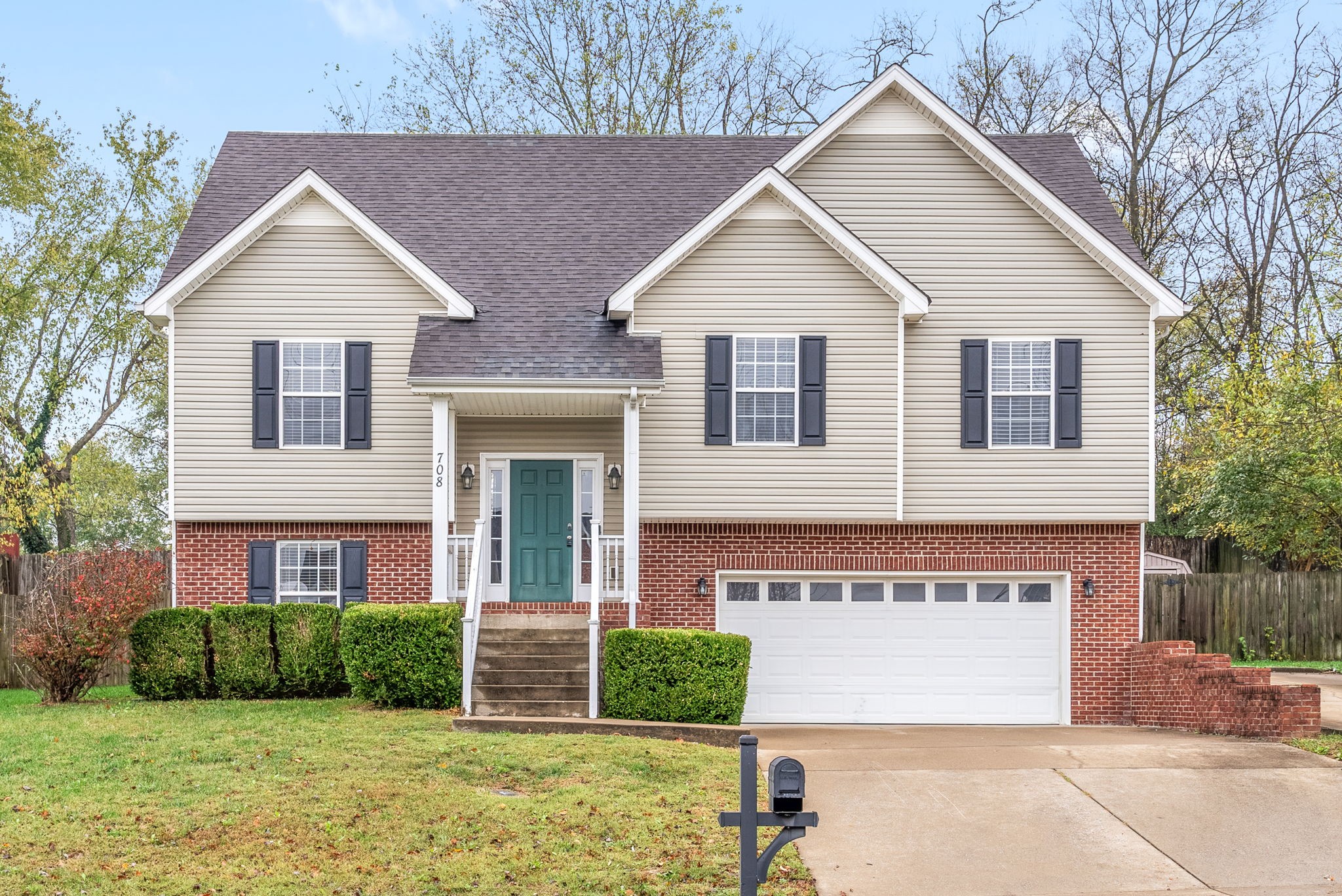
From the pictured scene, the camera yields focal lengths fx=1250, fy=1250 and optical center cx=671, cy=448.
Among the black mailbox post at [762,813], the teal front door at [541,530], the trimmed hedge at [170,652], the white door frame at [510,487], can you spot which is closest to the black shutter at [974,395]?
the white door frame at [510,487]

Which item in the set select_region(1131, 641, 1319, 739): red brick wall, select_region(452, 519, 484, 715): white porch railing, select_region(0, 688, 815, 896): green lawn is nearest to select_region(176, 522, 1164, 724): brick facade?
select_region(1131, 641, 1319, 739): red brick wall

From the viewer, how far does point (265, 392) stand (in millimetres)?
16016

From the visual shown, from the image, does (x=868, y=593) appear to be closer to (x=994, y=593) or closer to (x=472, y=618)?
(x=994, y=593)

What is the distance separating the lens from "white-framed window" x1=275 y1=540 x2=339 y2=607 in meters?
16.5

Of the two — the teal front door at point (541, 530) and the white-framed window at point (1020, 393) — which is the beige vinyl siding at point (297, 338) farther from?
the white-framed window at point (1020, 393)

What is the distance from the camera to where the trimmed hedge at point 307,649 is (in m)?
15.5

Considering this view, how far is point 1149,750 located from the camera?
1301 centimetres

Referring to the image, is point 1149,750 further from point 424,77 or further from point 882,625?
point 424,77

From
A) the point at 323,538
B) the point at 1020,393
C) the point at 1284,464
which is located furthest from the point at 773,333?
the point at 1284,464

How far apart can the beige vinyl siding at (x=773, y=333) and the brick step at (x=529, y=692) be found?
274cm

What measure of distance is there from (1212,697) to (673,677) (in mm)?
6401

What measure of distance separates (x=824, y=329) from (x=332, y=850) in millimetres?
9504

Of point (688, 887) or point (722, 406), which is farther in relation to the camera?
point (722, 406)

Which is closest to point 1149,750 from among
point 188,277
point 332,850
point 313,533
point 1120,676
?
point 1120,676
